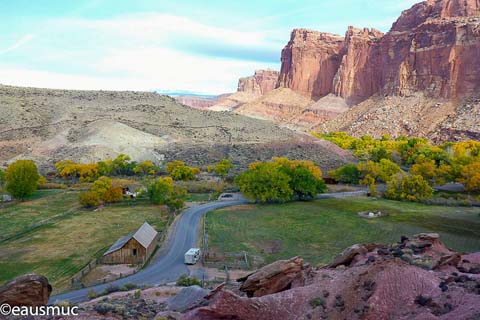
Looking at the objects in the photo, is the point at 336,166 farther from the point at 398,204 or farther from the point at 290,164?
the point at 398,204

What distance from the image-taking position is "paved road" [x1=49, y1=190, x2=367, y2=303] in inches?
927

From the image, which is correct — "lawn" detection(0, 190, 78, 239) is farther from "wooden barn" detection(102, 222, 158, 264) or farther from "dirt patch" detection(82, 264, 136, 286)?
"dirt patch" detection(82, 264, 136, 286)

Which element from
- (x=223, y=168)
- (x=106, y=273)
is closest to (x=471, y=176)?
(x=223, y=168)

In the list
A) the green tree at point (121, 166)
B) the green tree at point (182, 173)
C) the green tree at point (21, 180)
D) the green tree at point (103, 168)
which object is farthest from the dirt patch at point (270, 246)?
the green tree at point (121, 166)

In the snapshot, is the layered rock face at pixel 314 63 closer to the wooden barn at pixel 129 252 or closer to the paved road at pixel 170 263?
the paved road at pixel 170 263

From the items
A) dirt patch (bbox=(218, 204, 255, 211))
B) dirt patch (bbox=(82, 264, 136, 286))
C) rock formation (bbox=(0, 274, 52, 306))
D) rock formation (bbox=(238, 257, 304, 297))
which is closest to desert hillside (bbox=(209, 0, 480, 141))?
dirt patch (bbox=(218, 204, 255, 211))

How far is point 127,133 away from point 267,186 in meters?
46.3

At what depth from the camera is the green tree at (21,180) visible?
5078 centimetres

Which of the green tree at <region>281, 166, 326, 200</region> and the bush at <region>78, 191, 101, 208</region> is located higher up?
the green tree at <region>281, 166, 326, 200</region>

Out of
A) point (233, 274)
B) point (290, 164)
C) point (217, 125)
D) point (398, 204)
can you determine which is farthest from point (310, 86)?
point (233, 274)

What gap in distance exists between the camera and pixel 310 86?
191000 millimetres

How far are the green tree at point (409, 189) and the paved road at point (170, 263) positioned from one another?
82.3 feet

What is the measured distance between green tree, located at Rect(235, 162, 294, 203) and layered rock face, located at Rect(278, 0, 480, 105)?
3640 inches

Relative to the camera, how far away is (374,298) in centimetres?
1286
